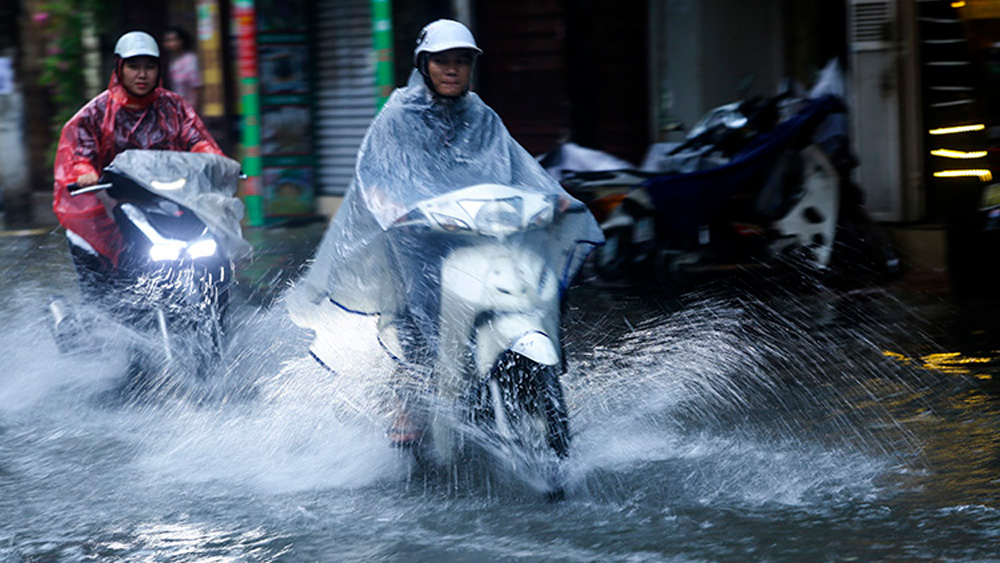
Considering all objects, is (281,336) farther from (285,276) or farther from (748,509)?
(748,509)

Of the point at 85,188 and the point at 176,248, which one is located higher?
the point at 85,188

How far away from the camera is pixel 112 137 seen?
278 inches

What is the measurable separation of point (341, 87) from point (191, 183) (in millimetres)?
8575

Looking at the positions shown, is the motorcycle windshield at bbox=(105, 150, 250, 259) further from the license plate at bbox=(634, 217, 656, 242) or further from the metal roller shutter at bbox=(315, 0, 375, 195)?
the metal roller shutter at bbox=(315, 0, 375, 195)

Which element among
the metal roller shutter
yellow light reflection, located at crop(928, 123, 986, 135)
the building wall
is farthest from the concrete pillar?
yellow light reflection, located at crop(928, 123, 986, 135)

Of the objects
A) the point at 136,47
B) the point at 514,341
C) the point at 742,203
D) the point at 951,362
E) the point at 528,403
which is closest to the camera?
the point at 514,341

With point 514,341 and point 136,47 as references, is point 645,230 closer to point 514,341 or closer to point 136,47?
point 136,47

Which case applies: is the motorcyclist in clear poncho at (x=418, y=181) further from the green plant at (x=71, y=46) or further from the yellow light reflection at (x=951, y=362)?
the green plant at (x=71, y=46)

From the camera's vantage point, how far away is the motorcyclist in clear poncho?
4.80 meters

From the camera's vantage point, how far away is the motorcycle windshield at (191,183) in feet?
21.8

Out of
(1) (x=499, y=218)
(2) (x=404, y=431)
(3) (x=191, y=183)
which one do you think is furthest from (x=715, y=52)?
(1) (x=499, y=218)

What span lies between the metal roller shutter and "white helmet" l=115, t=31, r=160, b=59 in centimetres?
766

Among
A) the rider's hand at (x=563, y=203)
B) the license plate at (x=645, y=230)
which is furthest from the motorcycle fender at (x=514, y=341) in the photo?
the license plate at (x=645, y=230)

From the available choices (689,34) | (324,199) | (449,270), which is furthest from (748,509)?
(324,199)
